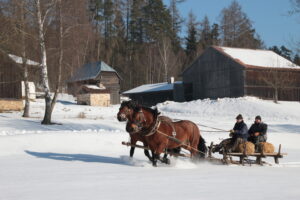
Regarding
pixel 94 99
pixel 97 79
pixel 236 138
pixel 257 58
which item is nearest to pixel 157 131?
pixel 236 138

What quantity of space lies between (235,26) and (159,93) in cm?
2244

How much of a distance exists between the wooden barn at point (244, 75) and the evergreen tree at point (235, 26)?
20.0 metres

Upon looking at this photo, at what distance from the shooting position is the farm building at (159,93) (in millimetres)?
51438

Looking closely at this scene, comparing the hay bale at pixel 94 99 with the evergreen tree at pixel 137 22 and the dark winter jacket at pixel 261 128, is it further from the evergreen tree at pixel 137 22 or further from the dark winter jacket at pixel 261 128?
the dark winter jacket at pixel 261 128

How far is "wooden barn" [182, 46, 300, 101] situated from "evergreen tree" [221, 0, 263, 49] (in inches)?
788

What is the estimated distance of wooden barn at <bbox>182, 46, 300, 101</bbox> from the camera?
42.7 metres

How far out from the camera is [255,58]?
45.9 m

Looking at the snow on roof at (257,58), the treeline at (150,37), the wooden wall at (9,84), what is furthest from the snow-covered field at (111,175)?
the treeline at (150,37)

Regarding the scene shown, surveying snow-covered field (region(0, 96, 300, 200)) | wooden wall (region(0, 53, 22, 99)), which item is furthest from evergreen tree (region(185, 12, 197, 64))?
snow-covered field (region(0, 96, 300, 200))

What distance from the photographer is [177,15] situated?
75.2 meters

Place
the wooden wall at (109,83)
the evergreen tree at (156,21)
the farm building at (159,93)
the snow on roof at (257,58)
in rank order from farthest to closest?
the evergreen tree at (156,21)
the wooden wall at (109,83)
the farm building at (159,93)
the snow on roof at (257,58)

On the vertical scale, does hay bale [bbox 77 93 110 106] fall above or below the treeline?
below

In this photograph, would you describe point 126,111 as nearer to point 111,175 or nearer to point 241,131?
point 111,175

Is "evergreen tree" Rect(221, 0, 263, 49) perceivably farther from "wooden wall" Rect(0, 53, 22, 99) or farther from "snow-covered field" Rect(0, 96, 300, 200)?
"snow-covered field" Rect(0, 96, 300, 200)
